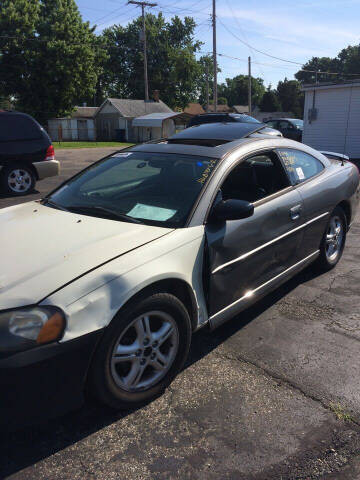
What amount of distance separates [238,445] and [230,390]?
18.2 inches

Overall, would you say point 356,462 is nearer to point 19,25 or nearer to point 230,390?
point 230,390

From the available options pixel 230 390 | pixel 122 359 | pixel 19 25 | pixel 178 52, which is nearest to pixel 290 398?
pixel 230 390


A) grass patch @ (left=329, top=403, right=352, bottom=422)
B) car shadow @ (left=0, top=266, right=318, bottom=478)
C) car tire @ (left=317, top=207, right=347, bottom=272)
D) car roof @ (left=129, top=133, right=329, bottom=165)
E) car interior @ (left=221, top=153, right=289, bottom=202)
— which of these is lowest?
grass patch @ (left=329, top=403, right=352, bottom=422)

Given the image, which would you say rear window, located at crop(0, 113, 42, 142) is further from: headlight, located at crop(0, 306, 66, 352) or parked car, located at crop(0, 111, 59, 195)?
headlight, located at crop(0, 306, 66, 352)

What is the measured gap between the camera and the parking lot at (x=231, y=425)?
6.64 ft

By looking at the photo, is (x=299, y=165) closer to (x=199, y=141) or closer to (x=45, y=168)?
(x=199, y=141)

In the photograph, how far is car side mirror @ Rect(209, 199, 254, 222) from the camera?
275 cm

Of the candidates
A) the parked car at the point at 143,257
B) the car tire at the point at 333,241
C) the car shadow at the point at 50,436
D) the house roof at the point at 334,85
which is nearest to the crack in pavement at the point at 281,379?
the parked car at the point at 143,257

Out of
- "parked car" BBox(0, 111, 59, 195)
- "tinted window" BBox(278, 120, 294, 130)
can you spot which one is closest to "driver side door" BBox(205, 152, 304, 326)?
"parked car" BBox(0, 111, 59, 195)

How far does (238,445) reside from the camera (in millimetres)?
2164

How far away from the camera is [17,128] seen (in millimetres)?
8875

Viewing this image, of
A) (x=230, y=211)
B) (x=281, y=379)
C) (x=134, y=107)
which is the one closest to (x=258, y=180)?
(x=230, y=211)

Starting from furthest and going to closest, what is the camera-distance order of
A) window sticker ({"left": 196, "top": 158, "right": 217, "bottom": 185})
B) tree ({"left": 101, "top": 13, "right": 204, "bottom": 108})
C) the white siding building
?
tree ({"left": 101, "top": 13, "right": 204, "bottom": 108}) < the white siding building < window sticker ({"left": 196, "top": 158, "right": 217, "bottom": 185})

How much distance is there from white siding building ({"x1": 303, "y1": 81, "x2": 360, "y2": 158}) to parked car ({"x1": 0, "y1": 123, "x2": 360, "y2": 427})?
Result: 1369cm
